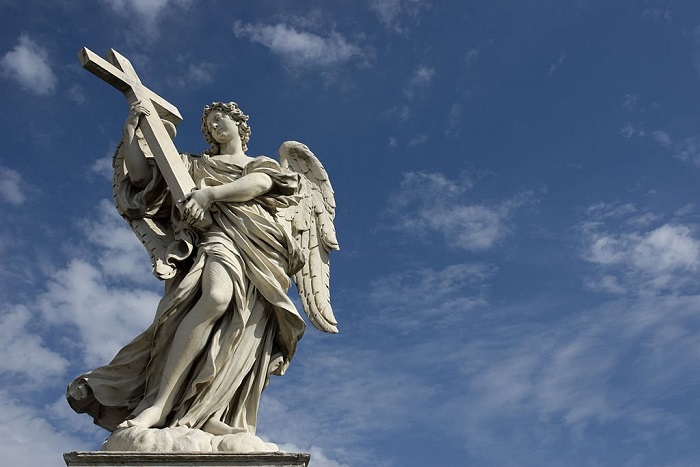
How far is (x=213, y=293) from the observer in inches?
315

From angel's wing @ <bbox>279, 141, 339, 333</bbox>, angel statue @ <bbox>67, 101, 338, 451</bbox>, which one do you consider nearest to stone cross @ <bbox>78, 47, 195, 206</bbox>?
angel statue @ <bbox>67, 101, 338, 451</bbox>

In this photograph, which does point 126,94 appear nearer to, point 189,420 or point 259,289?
point 259,289

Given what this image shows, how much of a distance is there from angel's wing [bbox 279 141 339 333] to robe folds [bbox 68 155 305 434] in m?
0.50

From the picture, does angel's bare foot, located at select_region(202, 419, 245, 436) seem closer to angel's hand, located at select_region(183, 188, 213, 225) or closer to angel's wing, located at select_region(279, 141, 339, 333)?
angel's wing, located at select_region(279, 141, 339, 333)

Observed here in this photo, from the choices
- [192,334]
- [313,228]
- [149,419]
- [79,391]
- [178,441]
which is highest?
[313,228]

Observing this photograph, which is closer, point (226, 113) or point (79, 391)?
point (79, 391)

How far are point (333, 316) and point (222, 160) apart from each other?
1944 millimetres

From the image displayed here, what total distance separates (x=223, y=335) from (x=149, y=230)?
59.0 inches

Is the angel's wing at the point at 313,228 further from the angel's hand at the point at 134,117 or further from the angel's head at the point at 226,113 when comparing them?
the angel's hand at the point at 134,117

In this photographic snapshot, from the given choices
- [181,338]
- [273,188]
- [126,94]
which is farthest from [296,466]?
[126,94]

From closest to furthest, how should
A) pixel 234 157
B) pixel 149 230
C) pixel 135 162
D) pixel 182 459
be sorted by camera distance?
1. pixel 182 459
2. pixel 149 230
3. pixel 135 162
4. pixel 234 157

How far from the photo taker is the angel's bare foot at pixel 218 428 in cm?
771

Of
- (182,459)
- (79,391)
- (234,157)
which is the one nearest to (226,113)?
(234,157)

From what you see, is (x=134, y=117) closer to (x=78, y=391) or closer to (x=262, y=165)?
(x=262, y=165)
